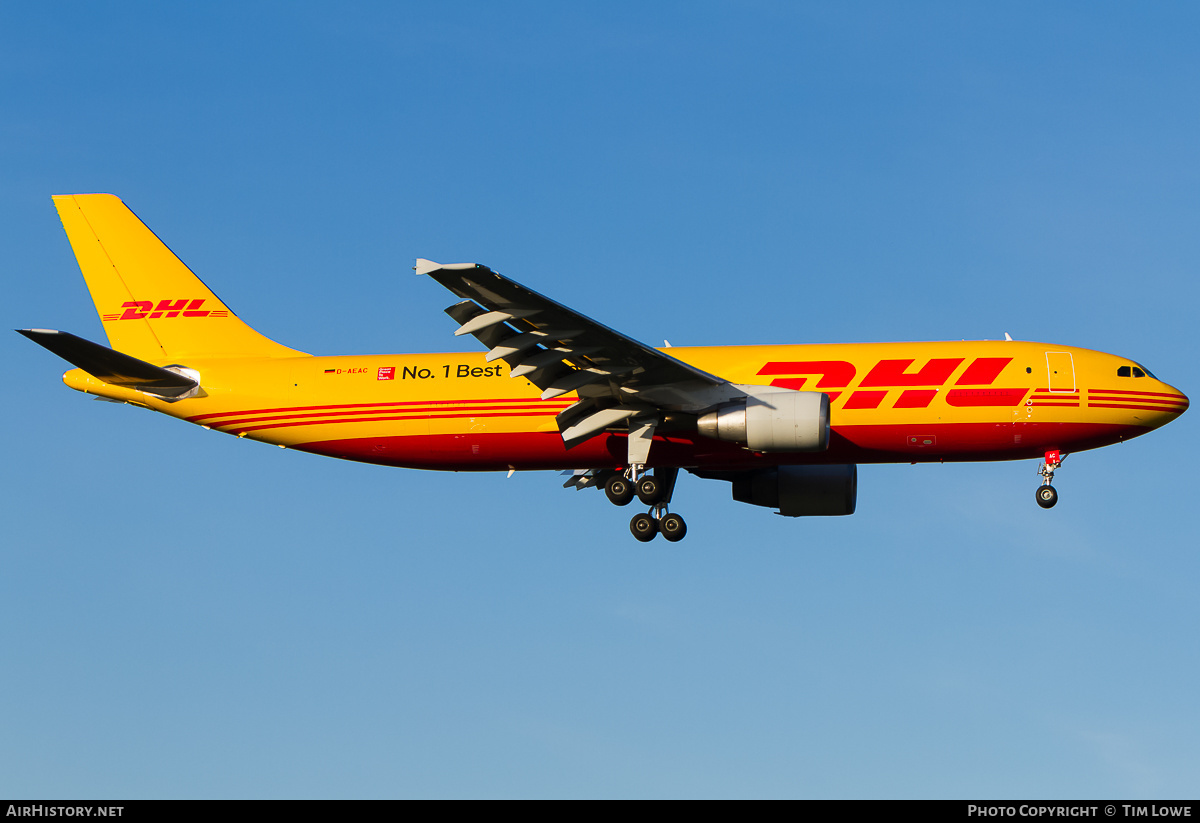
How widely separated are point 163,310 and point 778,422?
1835 centimetres

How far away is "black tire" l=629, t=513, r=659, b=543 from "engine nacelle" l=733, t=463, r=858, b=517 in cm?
418

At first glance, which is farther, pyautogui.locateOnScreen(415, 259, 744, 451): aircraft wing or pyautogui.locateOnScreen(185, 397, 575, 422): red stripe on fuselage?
pyautogui.locateOnScreen(185, 397, 575, 422): red stripe on fuselage

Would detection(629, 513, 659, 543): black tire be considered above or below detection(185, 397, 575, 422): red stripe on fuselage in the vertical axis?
below

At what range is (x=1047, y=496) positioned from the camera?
35188 millimetres

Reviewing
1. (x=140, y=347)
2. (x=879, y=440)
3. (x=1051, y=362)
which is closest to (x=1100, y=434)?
(x=1051, y=362)

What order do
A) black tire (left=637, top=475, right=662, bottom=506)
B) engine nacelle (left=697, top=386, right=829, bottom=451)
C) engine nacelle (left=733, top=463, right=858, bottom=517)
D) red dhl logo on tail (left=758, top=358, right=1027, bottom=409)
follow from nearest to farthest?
engine nacelle (left=697, top=386, right=829, bottom=451) → red dhl logo on tail (left=758, top=358, right=1027, bottom=409) → black tire (left=637, top=475, right=662, bottom=506) → engine nacelle (left=733, top=463, right=858, bottom=517)

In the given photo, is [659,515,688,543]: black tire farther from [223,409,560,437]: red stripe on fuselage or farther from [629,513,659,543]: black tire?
[223,409,560,437]: red stripe on fuselage

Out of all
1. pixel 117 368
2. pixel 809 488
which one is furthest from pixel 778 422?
pixel 117 368

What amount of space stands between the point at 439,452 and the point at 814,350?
10.2 m

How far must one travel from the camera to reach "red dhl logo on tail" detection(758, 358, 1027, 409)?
34.3 meters

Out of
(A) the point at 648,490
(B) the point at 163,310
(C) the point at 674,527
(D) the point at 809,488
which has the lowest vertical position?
(C) the point at 674,527

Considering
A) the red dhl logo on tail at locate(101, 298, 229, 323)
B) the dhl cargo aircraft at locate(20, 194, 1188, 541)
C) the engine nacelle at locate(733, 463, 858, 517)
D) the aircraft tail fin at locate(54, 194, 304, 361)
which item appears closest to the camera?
the dhl cargo aircraft at locate(20, 194, 1188, 541)

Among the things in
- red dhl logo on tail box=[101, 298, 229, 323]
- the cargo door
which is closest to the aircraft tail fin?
red dhl logo on tail box=[101, 298, 229, 323]

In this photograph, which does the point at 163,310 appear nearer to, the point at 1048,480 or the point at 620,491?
the point at 620,491
